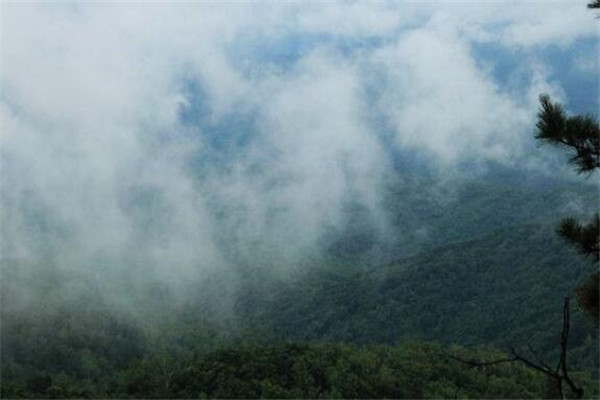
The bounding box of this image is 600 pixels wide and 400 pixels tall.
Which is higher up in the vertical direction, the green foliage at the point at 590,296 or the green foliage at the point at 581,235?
the green foliage at the point at 581,235

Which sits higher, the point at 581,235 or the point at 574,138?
the point at 574,138

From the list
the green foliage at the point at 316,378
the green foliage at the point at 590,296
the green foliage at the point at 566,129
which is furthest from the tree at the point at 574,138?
the green foliage at the point at 316,378

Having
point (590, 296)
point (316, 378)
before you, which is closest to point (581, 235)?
point (590, 296)

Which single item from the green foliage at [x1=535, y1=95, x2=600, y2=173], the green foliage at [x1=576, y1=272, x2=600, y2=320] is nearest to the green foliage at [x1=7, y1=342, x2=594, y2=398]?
the green foliage at [x1=535, y1=95, x2=600, y2=173]

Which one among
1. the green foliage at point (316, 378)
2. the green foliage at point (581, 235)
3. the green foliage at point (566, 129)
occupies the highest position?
the green foliage at point (316, 378)

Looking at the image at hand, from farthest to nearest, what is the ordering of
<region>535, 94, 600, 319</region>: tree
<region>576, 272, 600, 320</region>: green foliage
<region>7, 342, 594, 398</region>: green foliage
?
<region>7, 342, 594, 398</region>: green foliage < <region>535, 94, 600, 319</region>: tree < <region>576, 272, 600, 320</region>: green foliage

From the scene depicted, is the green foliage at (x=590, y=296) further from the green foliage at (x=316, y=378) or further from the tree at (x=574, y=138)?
the green foliage at (x=316, y=378)

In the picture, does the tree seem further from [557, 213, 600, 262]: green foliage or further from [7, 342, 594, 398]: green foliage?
[7, 342, 594, 398]: green foliage

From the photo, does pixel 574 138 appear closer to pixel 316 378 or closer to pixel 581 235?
pixel 581 235

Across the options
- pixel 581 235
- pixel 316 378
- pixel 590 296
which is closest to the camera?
pixel 590 296

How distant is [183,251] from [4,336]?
78.0 meters

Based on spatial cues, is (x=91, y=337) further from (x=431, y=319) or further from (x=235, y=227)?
(x=235, y=227)

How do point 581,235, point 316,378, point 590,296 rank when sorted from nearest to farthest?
point 590,296 < point 581,235 < point 316,378

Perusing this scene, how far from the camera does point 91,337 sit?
212ft
